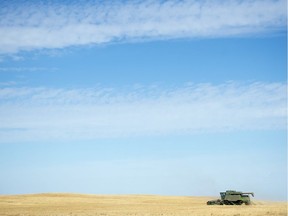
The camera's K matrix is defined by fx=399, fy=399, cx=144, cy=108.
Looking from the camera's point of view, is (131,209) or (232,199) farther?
(232,199)

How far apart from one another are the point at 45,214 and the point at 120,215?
7.09 metres

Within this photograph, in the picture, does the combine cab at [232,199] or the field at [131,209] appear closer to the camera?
the field at [131,209]

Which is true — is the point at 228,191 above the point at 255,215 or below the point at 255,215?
above

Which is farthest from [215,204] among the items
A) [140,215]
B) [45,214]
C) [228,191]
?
[45,214]

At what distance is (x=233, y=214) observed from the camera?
3641cm

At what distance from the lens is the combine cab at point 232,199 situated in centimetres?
5291

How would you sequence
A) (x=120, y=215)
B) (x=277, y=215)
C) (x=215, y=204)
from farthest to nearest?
(x=215, y=204) → (x=120, y=215) → (x=277, y=215)

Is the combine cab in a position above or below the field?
above

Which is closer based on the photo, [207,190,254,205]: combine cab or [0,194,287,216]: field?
[0,194,287,216]: field

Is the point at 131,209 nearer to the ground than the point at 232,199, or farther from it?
nearer to the ground

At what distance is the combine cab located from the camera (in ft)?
174

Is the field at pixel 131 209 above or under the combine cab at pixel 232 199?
under

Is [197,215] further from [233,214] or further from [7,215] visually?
[7,215]

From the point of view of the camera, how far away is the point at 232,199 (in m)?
53.0
